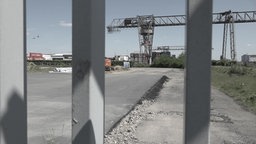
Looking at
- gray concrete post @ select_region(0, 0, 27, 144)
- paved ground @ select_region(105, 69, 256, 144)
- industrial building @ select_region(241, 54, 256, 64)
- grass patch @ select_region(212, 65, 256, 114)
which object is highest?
industrial building @ select_region(241, 54, 256, 64)

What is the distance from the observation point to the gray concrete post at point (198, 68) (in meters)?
2.84

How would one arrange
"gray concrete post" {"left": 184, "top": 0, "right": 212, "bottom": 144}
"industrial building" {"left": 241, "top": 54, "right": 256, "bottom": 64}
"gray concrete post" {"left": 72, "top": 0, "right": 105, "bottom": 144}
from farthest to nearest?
"industrial building" {"left": 241, "top": 54, "right": 256, "bottom": 64} < "gray concrete post" {"left": 72, "top": 0, "right": 105, "bottom": 144} < "gray concrete post" {"left": 184, "top": 0, "right": 212, "bottom": 144}

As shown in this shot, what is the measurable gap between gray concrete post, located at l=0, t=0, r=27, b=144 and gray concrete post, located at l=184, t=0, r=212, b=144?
132 cm

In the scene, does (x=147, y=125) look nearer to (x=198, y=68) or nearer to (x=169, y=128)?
(x=169, y=128)

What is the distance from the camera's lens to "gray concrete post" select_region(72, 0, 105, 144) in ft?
10.2

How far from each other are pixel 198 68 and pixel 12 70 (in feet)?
4.76

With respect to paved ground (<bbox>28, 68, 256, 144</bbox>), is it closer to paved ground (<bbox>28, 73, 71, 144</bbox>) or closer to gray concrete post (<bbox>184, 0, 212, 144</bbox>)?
paved ground (<bbox>28, 73, 71, 144</bbox>)

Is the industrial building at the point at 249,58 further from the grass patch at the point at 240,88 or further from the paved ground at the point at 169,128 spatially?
the paved ground at the point at 169,128

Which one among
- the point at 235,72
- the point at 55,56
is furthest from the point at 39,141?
the point at 55,56

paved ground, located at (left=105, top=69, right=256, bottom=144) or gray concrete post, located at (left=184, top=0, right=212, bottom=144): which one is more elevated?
gray concrete post, located at (left=184, top=0, right=212, bottom=144)

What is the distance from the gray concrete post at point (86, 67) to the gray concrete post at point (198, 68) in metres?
0.79

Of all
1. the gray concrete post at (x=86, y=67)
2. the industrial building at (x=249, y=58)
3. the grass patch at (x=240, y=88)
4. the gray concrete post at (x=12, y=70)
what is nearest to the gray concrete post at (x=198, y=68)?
the gray concrete post at (x=86, y=67)

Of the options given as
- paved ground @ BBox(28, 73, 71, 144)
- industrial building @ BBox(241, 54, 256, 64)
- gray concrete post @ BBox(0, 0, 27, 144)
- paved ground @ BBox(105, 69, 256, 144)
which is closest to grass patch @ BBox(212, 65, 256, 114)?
paved ground @ BBox(105, 69, 256, 144)

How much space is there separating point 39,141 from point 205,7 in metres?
5.81
